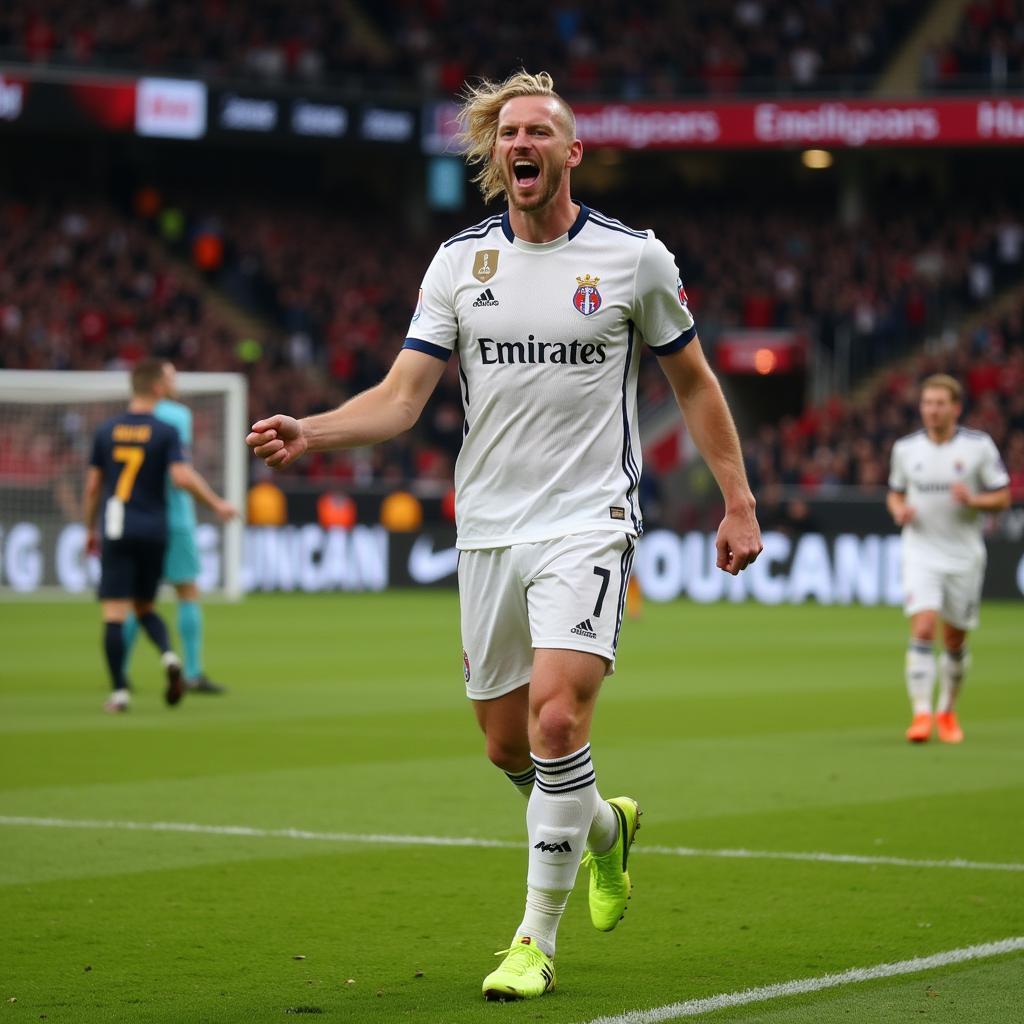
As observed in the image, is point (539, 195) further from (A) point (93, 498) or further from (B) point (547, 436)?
(A) point (93, 498)

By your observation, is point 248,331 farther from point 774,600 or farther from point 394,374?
point 394,374

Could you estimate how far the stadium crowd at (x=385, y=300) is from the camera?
35.2 m

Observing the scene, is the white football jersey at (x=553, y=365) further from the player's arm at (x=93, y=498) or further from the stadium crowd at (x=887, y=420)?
the stadium crowd at (x=887, y=420)

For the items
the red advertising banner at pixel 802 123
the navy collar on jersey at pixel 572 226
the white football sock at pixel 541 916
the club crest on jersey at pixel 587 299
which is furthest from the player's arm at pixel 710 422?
the red advertising banner at pixel 802 123

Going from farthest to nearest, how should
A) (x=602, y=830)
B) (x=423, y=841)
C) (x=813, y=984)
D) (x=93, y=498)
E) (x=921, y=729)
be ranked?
(x=93, y=498), (x=921, y=729), (x=423, y=841), (x=602, y=830), (x=813, y=984)

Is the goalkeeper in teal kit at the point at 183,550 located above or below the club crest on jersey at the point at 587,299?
below

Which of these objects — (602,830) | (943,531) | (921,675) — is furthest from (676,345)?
(943,531)

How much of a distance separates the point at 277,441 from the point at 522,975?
157 cm

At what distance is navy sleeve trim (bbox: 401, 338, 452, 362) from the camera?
5684 mm

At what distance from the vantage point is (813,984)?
17.6 ft

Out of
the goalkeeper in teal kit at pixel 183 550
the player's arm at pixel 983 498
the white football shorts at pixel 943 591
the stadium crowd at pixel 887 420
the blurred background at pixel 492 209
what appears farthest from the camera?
the blurred background at pixel 492 209

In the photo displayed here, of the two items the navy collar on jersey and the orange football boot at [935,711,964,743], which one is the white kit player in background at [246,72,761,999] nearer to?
the navy collar on jersey

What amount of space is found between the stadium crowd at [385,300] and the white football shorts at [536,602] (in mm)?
27109

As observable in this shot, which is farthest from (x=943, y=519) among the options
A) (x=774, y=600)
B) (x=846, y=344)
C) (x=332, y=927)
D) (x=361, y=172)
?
(x=361, y=172)
